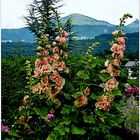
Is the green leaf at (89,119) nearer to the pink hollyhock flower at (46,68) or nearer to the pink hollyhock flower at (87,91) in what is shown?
the pink hollyhock flower at (87,91)

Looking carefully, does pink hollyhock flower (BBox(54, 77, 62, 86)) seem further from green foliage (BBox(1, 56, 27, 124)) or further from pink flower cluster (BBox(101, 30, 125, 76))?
green foliage (BBox(1, 56, 27, 124))

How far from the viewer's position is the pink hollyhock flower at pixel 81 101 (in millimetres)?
4914

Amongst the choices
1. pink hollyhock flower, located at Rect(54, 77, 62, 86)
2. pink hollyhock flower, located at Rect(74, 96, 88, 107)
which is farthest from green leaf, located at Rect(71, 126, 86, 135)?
pink hollyhock flower, located at Rect(54, 77, 62, 86)

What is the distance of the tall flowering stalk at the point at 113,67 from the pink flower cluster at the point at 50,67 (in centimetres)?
41

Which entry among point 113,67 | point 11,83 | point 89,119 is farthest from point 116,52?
point 11,83

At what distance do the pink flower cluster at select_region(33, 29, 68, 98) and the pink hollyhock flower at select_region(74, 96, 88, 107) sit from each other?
0.21 m

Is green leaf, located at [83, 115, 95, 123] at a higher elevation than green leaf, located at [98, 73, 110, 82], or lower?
lower

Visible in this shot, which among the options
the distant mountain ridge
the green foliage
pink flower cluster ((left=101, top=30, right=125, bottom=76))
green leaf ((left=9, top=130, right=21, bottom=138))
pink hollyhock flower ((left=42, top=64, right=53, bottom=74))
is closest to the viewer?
pink flower cluster ((left=101, top=30, right=125, bottom=76))

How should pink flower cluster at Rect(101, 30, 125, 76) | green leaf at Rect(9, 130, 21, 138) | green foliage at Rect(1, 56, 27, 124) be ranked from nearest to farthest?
pink flower cluster at Rect(101, 30, 125, 76) → green leaf at Rect(9, 130, 21, 138) → green foliage at Rect(1, 56, 27, 124)

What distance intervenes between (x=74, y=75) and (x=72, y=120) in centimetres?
56

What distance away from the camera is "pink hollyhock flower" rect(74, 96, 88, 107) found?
16.1ft

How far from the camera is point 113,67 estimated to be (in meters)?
4.88

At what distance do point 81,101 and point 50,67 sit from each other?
419mm

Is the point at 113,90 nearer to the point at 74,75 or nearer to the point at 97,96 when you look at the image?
the point at 97,96
